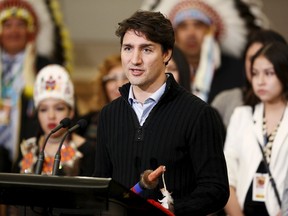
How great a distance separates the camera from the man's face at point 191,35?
5103 mm

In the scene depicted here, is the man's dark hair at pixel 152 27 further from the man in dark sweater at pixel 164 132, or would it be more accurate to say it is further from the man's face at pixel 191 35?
the man's face at pixel 191 35

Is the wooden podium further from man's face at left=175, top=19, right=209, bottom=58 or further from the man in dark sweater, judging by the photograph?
man's face at left=175, top=19, right=209, bottom=58

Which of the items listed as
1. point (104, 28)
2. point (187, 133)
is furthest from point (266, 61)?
point (104, 28)

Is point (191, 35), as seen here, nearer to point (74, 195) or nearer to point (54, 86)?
point (54, 86)

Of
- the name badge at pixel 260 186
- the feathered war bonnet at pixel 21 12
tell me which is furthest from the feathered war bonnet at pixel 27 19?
the name badge at pixel 260 186

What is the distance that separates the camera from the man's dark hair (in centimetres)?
270

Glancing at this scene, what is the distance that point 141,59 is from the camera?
8.87 feet

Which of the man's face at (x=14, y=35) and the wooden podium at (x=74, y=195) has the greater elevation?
the man's face at (x=14, y=35)

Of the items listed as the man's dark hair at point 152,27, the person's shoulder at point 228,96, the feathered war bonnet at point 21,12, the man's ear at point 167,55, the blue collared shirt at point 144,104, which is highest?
the feathered war bonnet at point 21,12

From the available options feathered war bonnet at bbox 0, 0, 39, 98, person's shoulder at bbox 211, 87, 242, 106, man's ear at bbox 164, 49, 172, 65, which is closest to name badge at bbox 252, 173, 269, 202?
person's shoulder at bbox 211, 87, 242, 106

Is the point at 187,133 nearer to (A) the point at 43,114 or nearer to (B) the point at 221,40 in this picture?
(A) the point at 43,114

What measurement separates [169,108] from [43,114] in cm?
155

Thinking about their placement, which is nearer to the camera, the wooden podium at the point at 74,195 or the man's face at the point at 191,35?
the wooden podium at the point at 74,195

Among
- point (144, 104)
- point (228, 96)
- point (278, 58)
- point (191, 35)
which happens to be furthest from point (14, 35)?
point (144, 104)
